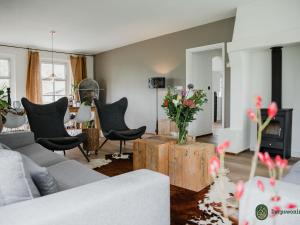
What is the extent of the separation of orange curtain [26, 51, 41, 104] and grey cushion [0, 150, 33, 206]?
7034 mm

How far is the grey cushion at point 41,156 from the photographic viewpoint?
2329mm

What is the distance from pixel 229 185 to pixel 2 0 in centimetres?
418

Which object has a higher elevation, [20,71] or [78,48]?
[78,48]

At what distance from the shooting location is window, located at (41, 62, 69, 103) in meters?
7.91

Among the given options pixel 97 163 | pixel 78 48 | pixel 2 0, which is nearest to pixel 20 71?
pixel 78 48

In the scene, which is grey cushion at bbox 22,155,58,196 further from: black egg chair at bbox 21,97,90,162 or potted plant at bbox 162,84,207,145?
black egg chair at bbox 21,97,90,162

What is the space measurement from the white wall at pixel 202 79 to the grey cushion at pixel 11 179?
4.95 m

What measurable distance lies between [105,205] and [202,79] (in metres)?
5.33

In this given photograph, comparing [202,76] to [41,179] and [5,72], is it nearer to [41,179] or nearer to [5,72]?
[41,179]

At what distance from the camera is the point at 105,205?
1.07 meters

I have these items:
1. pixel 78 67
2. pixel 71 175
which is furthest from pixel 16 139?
pixel 78 67

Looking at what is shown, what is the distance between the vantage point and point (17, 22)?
497cm

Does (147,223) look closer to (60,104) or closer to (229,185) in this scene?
(229,185)

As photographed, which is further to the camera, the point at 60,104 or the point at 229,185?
the point at 60,104
